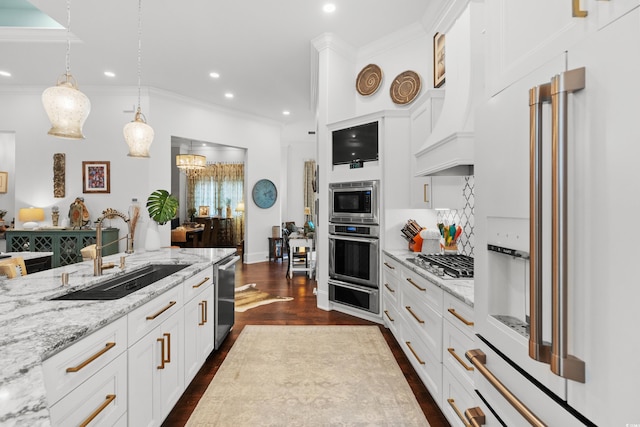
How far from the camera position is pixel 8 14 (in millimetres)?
3998

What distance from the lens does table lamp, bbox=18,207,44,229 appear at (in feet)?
17.1

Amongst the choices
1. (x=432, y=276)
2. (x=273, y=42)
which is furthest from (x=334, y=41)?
(x=432, y=276)

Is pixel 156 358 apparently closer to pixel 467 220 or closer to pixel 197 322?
pixel 197 322

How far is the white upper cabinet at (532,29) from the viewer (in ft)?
2.14

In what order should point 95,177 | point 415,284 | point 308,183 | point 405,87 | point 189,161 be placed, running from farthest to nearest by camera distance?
point 308,183 → point 189,161 → point 95,177 → point 405,87 → point 415,284

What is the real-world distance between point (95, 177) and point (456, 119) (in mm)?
6051

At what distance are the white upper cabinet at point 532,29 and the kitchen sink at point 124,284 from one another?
1.85 metres

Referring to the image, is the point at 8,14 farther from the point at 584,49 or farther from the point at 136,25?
the point at 584,49

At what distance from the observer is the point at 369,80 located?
161 inches

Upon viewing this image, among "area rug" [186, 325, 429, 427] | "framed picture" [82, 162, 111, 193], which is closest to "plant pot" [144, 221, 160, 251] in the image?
"area rug" [186, 325, 429, 427]

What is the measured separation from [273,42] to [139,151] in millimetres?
2353

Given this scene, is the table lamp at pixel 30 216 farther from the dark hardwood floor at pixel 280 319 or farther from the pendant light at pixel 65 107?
the pendant light at pixel 65 107

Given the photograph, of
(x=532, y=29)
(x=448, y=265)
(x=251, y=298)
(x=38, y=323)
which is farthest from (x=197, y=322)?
(x=532, y=29)

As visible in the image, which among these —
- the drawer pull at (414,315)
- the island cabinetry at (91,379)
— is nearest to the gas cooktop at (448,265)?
the drawer pull at (414,315)
